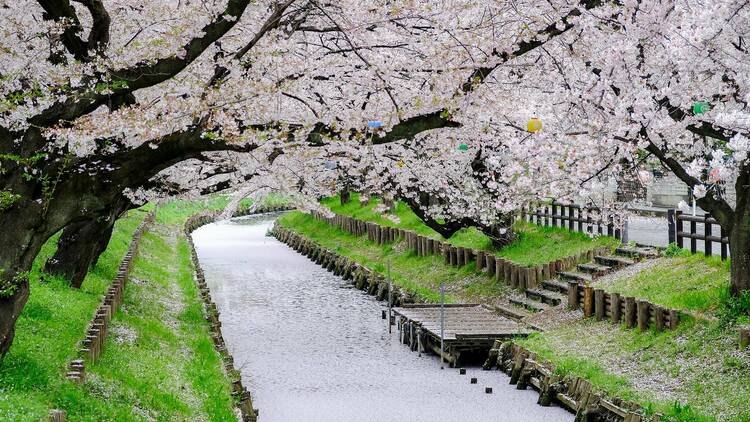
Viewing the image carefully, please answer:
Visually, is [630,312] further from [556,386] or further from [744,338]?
[744,338]

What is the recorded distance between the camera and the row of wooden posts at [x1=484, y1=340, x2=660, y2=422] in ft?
41.6

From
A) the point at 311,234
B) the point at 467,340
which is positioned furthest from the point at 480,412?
the point at 311,234

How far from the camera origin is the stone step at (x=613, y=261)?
20.8m

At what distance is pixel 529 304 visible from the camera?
2130 cm

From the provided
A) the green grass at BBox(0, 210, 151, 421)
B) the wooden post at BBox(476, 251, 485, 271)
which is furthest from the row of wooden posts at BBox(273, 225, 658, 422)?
the green grass at BBox(0, 210, 151, 421)

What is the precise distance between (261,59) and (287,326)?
12661 mm

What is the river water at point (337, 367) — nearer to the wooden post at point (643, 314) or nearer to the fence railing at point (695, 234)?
the wooden post at point (643, 314)

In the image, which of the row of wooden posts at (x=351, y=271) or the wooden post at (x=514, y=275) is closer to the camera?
the wooden post at (x=514, y=275)

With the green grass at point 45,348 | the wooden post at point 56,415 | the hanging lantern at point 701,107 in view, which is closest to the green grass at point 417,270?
the green grass at point 45,348

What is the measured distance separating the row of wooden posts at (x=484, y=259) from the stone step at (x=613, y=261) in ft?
1.34

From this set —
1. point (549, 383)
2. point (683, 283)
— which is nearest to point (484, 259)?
point (683, 283)

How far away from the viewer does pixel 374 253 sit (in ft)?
119

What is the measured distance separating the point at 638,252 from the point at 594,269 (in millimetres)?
1140

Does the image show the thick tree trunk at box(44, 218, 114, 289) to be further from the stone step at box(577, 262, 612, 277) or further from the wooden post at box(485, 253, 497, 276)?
the stone step at box(577, 262, 612, 277)
